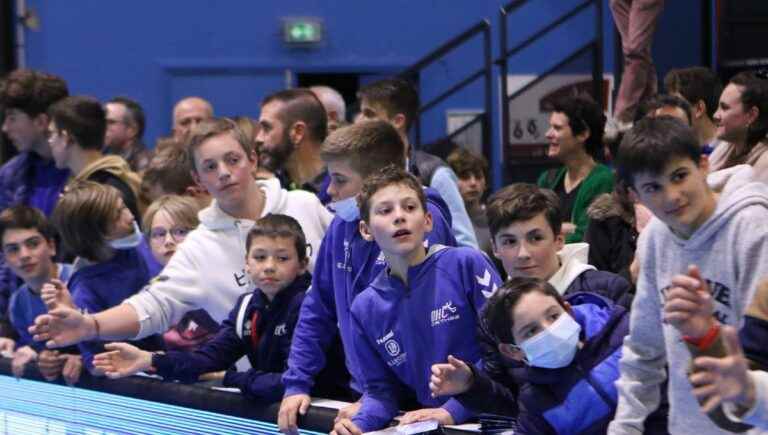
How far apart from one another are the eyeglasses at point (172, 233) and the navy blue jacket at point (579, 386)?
244 cm

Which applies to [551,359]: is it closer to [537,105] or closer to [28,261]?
[28,261]

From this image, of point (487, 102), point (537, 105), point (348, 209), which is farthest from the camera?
point (487, 102)

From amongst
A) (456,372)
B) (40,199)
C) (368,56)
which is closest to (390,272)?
(456,372)

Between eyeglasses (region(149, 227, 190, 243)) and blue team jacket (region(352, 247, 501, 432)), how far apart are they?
1.83 meters

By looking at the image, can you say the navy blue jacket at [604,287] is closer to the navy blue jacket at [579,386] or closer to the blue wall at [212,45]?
the navy blue jacket at [579,386]

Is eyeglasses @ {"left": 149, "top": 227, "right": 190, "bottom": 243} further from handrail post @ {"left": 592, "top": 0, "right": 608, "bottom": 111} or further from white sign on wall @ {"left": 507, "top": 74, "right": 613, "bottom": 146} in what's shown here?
handrail post @ {"left": 592, "top": 0, "right": 608, "bottom": 111}

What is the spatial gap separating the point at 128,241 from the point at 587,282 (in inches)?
95.9

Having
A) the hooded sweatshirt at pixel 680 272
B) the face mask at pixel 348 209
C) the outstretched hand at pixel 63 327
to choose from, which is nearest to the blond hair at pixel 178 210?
the outstretched hand at pixel 63 327

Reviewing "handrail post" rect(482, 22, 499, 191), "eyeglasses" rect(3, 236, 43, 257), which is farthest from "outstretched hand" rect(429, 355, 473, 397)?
"handrail post" rect(482, 22, 499, 191)

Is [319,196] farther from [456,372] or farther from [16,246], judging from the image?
[456,372]

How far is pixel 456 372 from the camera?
3.85 meters

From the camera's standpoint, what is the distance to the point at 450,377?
151 inches

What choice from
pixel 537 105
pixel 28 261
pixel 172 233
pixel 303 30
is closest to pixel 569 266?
pixel 172 233

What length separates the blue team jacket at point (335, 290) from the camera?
4.70 metres
